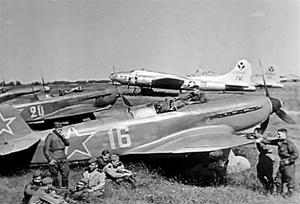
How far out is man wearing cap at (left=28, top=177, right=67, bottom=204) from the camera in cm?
237

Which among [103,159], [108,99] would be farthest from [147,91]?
[103,159]

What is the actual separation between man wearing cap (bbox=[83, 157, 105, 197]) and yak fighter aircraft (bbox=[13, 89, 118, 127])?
0.43m

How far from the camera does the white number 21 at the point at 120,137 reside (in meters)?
2.69

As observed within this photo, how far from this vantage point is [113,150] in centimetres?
269

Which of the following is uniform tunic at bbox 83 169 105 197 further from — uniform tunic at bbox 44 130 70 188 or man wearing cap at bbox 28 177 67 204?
man wearing cap at bbox 28 177 67 204

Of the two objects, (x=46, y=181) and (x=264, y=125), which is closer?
(x=46, y=181)

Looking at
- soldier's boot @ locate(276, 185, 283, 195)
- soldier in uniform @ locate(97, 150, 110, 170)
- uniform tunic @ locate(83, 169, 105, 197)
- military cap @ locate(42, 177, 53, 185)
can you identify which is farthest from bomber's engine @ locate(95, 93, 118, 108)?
soldier's boot @ locate(276, 185, 283, 195)

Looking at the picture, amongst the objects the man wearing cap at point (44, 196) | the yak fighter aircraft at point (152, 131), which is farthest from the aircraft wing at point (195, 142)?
the man wearing cap at point (44, 196)

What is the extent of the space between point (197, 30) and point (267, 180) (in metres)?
1.04

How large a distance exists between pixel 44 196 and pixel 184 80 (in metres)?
1.13

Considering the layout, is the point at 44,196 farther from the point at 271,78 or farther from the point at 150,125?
the point at 271,78

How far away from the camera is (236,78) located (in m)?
2.80

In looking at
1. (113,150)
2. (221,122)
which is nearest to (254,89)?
(221,122)

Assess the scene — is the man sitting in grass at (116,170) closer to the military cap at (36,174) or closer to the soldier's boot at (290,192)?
the military cap at (36,174)
